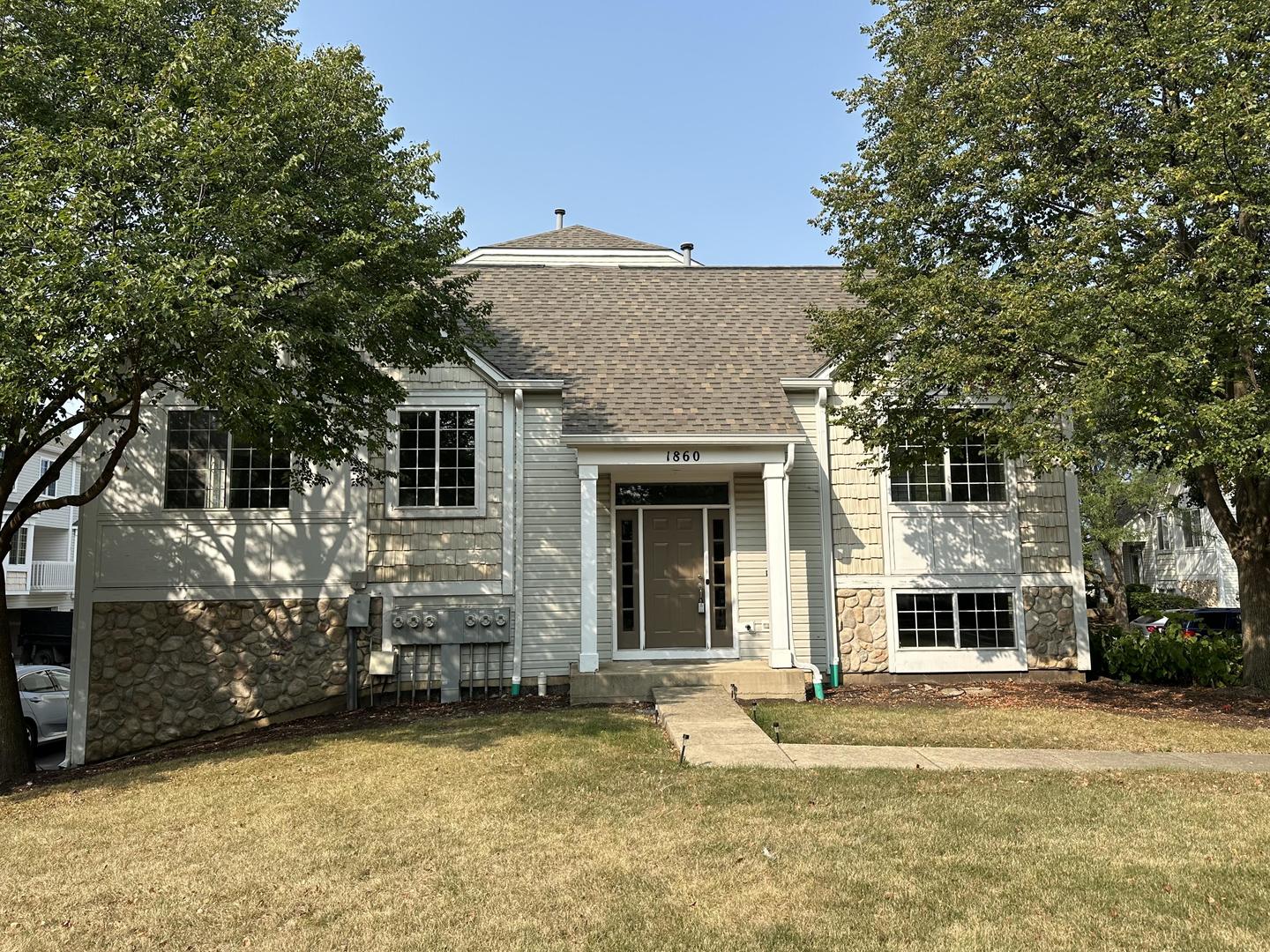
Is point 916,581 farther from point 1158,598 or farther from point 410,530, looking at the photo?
point 1158,598

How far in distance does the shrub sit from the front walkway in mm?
23187

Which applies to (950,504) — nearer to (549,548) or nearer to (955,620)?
(955,620)

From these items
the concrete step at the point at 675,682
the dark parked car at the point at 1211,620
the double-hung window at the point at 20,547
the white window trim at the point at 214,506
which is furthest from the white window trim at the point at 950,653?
the double-hung window at the point at 20,547

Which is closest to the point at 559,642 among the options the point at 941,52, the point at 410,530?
the point at 410,530

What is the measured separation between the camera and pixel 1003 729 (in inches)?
365

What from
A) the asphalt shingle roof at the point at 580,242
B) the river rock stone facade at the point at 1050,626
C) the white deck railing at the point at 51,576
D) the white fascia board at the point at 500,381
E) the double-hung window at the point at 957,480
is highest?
the asphalt shingle roof at the point at 580,242

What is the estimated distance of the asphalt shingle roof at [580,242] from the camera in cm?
1911

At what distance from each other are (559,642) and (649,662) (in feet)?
4.43

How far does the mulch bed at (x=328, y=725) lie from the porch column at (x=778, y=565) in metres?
3.05

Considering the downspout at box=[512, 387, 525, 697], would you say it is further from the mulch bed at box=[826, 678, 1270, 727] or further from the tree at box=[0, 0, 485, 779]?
the mulch bed at box=[826, 678, 1270, 727]

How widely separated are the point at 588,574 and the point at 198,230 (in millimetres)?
6351

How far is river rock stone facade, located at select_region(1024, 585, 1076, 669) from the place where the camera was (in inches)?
506

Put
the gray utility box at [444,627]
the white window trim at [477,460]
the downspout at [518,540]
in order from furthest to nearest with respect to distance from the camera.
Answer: the white window trim at [477,460] < the downspout at [518,540] < the gray utility box at [444,627]

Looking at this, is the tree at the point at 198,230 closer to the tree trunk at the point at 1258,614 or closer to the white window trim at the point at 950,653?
the white window trim at the point at 950,653
